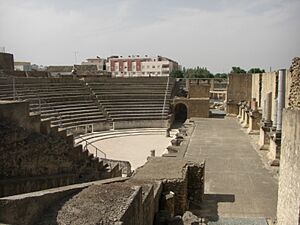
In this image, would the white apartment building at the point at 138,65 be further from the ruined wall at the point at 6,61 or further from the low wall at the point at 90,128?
the low wall at the point at 90,128

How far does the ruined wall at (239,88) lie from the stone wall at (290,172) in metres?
22.1

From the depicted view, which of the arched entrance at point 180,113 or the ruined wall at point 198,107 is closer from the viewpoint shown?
the ruined wall at point 198,107

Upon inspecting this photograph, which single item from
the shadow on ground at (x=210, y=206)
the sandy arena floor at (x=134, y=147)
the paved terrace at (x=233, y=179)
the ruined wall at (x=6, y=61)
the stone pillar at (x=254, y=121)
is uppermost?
the ruined wall at (x=6, y=61)

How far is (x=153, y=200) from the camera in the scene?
7309 mm

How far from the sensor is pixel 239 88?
92.2ft

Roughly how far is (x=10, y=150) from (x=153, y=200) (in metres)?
3.84

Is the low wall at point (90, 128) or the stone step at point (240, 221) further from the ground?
the low wall at point (90, 128)

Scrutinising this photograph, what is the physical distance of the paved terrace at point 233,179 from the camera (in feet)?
27.5

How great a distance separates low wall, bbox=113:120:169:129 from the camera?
78.0ft

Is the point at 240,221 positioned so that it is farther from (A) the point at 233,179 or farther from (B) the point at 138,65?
(B) the point at 138,65

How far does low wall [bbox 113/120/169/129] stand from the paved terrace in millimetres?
6400

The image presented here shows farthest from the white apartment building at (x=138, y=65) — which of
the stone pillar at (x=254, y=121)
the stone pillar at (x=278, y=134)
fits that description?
the stone pillar at (x=278, y=134)

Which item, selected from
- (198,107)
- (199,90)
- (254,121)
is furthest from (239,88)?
(254,121)

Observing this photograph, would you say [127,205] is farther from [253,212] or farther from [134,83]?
[134,83]
